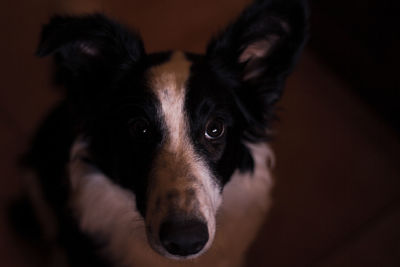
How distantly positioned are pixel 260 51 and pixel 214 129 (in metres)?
0.32

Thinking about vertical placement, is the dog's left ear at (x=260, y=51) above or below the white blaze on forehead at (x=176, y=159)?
above

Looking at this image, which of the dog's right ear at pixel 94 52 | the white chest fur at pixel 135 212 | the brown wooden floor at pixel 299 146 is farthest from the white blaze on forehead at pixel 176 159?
the brown wooden floor at pixel 299 146

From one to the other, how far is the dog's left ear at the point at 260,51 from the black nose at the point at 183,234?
46 cm

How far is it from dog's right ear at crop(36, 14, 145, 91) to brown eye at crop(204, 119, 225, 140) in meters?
0.32

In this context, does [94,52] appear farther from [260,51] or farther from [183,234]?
[183,234]

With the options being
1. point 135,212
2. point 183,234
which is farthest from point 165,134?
point 135,212

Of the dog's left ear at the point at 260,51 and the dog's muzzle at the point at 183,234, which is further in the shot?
the dog's left ear at the point at 260,51

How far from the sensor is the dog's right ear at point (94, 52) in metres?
1.28

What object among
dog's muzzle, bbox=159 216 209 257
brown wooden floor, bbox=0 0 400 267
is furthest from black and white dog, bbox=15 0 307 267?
brown wooden floor, bbox=0 0 400 267

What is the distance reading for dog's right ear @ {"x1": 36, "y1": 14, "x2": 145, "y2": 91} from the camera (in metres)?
1.28

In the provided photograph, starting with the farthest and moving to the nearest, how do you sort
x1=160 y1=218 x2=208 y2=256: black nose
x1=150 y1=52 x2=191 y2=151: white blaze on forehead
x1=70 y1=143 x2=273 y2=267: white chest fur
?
x1=70 y1=143 x2=273 y2=267: white chest fur → x1=150 y1=52 x2=191 y2=151: white blaze on forehead → x1=160 y1=218 x2=208 y2=256: black nose

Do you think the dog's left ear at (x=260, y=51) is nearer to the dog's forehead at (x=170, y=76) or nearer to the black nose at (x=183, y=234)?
the dog's forehead at (x=170, y=76)

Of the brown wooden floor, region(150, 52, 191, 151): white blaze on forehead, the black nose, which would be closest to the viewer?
the black nose

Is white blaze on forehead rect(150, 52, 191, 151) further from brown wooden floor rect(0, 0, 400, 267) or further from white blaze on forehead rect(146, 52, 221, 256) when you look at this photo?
brown wooden floor rect(0, 0, 400, 267)
